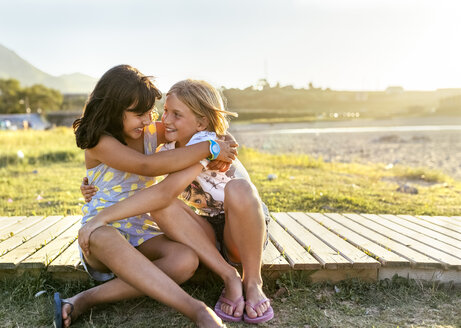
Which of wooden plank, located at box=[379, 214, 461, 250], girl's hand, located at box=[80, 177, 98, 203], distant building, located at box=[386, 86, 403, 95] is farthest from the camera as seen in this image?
distant building, located at box=[386, 86, 403, 95]

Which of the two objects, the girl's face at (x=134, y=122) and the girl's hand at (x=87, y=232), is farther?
the girl's face at (x=134, y=122)

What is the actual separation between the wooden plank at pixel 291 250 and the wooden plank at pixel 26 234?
5.81ft

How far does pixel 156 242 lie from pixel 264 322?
719 millimetres

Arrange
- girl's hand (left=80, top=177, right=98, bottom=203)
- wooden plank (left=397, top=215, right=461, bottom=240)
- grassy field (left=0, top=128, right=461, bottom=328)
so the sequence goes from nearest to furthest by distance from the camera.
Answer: grassy field (left=0, top=128, right=461, bottom=328) < girl's hand (left=80, top=177, right=98, bottom=203) < wooden plank (left=397, top=215, right=461, bottom=240)

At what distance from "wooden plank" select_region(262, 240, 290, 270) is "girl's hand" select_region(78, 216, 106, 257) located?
1.01 meters

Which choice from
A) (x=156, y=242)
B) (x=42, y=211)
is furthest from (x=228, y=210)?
(x=42, y=211)

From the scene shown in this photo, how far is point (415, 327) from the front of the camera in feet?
7.56

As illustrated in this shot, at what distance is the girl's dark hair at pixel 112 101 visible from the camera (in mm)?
2379

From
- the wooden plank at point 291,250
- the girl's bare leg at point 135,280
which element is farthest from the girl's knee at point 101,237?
the wooden plank at point 291,250

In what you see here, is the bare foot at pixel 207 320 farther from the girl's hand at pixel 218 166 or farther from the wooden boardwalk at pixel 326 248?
the girl's hand at pixel 218 166

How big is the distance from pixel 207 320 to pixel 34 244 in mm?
1601

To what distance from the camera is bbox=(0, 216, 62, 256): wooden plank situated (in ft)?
9.90

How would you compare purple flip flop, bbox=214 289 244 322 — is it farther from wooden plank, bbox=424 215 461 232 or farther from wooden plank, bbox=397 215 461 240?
wooden plank, bbox=424 215 461 232

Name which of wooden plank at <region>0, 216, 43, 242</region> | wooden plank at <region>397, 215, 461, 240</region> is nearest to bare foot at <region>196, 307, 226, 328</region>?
wooden plank at <region>0, 216, 43, 242</region>
